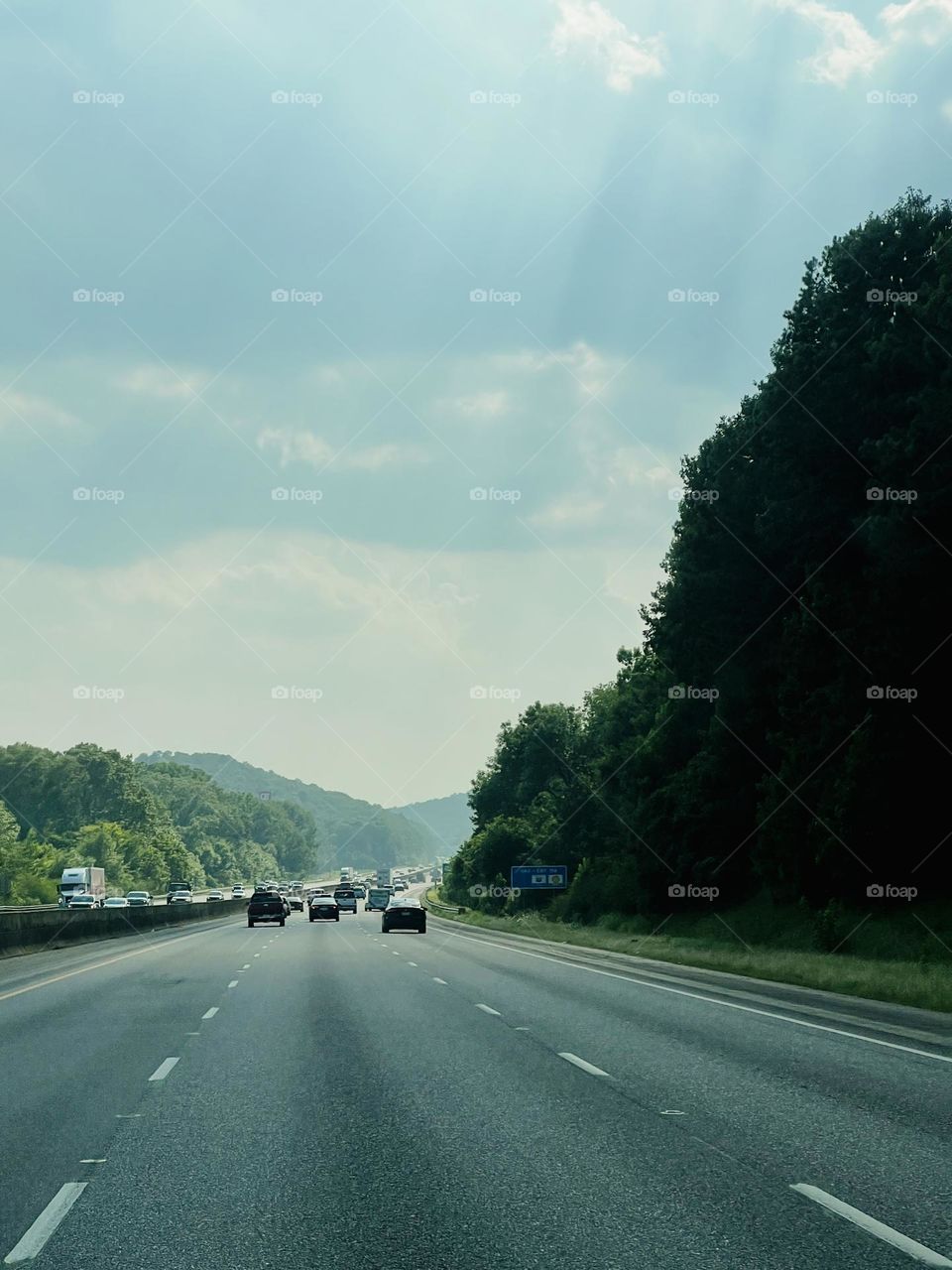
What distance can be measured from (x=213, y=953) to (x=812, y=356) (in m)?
25.8

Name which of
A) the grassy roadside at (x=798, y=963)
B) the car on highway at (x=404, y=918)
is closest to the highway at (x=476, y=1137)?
the grassy roadside at (x=798, y=963)

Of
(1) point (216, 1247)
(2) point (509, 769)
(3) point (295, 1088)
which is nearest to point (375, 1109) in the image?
(3) point (295, 1088)

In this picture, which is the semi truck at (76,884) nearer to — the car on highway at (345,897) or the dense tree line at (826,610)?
the car on highway at (345,897)

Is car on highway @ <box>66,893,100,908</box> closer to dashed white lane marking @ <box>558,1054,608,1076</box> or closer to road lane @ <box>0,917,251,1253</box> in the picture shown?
road lane @ <box>0,917,251,1253</box>

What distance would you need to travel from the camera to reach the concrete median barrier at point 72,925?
38938mm

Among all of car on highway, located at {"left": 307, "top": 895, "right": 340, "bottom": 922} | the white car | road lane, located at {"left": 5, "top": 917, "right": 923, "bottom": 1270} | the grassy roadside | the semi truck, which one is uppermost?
the semi truck

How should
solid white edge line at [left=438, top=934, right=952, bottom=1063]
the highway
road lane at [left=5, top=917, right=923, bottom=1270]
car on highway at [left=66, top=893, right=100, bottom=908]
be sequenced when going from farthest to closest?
1. car on highway at [left=66, top=893, right=100, bottom=908]
2. solid white edge line at [left=438, top=934, right=952, bottom=1063]
3. the highway
4. road lane at [left=5, top=917, right=923, bottom=1270]

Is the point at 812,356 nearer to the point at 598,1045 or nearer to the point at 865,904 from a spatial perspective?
the point at 865,904

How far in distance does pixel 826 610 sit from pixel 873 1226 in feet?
115

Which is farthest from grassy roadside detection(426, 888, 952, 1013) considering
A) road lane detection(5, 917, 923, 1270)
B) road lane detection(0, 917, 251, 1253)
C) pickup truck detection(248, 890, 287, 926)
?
pickup truck detection(248, 890, 287, 926)

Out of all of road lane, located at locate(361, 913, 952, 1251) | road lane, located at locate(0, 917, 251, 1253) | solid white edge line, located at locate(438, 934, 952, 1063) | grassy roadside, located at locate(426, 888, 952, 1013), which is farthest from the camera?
grassy roadside, located at locate(426, 888, 952, 1013)

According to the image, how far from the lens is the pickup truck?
72750 mm

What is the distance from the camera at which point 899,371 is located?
3956 cm

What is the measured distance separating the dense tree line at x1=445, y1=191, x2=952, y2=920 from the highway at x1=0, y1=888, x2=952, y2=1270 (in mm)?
17624
